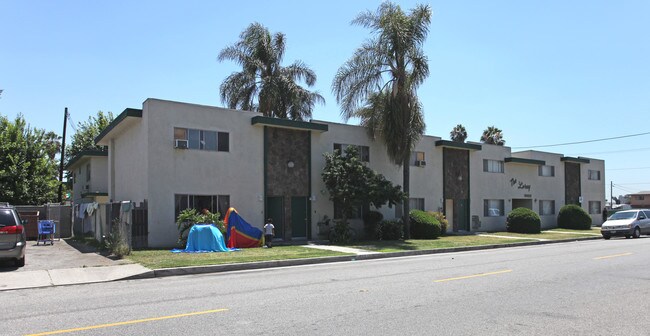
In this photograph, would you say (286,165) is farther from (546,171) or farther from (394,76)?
(546,171)

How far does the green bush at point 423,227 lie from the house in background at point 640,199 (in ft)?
268

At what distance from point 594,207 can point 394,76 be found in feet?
94.5

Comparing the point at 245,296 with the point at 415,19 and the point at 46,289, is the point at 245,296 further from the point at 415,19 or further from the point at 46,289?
the point at 415,19

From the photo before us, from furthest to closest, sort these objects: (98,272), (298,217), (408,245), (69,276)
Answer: (298,217) < (408,245) < (98,272) < (69,276)

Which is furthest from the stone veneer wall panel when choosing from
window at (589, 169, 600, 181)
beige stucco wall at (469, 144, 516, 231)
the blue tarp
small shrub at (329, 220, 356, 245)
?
window at (589, 169, 600, 181)

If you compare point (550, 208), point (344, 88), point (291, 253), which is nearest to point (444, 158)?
point (344, 88)

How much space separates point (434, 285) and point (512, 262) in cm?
599

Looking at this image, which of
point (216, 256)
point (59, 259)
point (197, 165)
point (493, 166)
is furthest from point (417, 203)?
point (59, 259)

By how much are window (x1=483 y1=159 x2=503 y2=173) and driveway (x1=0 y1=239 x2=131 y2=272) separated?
2512cm

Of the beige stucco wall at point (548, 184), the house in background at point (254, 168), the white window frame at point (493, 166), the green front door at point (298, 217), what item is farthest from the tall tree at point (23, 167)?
the beige stucco wall at point (548, 184)

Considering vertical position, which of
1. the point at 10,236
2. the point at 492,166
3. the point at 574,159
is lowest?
the point at 10,236

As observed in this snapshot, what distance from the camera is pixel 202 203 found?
70.6ft

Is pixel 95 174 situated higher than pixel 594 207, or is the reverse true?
pixel 95 174

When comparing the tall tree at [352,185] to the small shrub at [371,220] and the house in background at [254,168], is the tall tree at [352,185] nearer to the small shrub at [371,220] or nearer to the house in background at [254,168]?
the house in background at [254,168]
